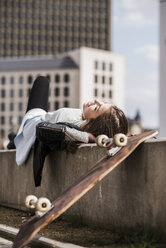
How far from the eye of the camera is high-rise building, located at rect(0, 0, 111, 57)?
141625 mm

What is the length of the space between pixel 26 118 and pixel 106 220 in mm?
1852

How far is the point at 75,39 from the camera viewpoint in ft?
468

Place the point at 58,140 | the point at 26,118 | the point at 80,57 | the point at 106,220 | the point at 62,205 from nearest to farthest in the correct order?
the point at 62,205
the point at 106,220
the point at 58,140
the point at 26,118
the point at 80,57

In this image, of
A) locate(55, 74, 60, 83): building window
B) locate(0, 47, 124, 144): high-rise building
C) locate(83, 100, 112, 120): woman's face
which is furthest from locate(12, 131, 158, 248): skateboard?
locate(55, 74, 60, 83): building window

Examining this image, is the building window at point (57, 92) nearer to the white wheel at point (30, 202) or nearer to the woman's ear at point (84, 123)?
the woman's ear at point (84, 123)

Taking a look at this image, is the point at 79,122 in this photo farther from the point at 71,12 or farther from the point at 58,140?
the point at 71,12

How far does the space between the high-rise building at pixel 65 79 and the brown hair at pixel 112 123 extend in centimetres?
10818

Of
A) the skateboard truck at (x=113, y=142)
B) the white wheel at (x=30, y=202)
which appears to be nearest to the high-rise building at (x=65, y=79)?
the skateboard truck at (x=113, y=142)

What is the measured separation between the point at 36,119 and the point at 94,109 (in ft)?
2.89

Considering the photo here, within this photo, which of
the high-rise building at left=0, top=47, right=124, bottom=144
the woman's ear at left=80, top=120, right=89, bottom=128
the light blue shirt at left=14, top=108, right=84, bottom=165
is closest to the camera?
the woman's ear at left=80, top=120, right=89, bottom=128

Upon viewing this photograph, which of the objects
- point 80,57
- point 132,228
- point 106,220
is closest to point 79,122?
point 106,220

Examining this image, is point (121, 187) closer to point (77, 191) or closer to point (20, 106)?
point (77, 191)

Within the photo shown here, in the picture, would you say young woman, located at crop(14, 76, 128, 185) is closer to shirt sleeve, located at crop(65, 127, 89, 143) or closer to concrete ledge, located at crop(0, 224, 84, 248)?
shirt sleeve, located at crop(65, 127, 89, 143)

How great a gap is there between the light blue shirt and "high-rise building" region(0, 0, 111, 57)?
13655 cm
